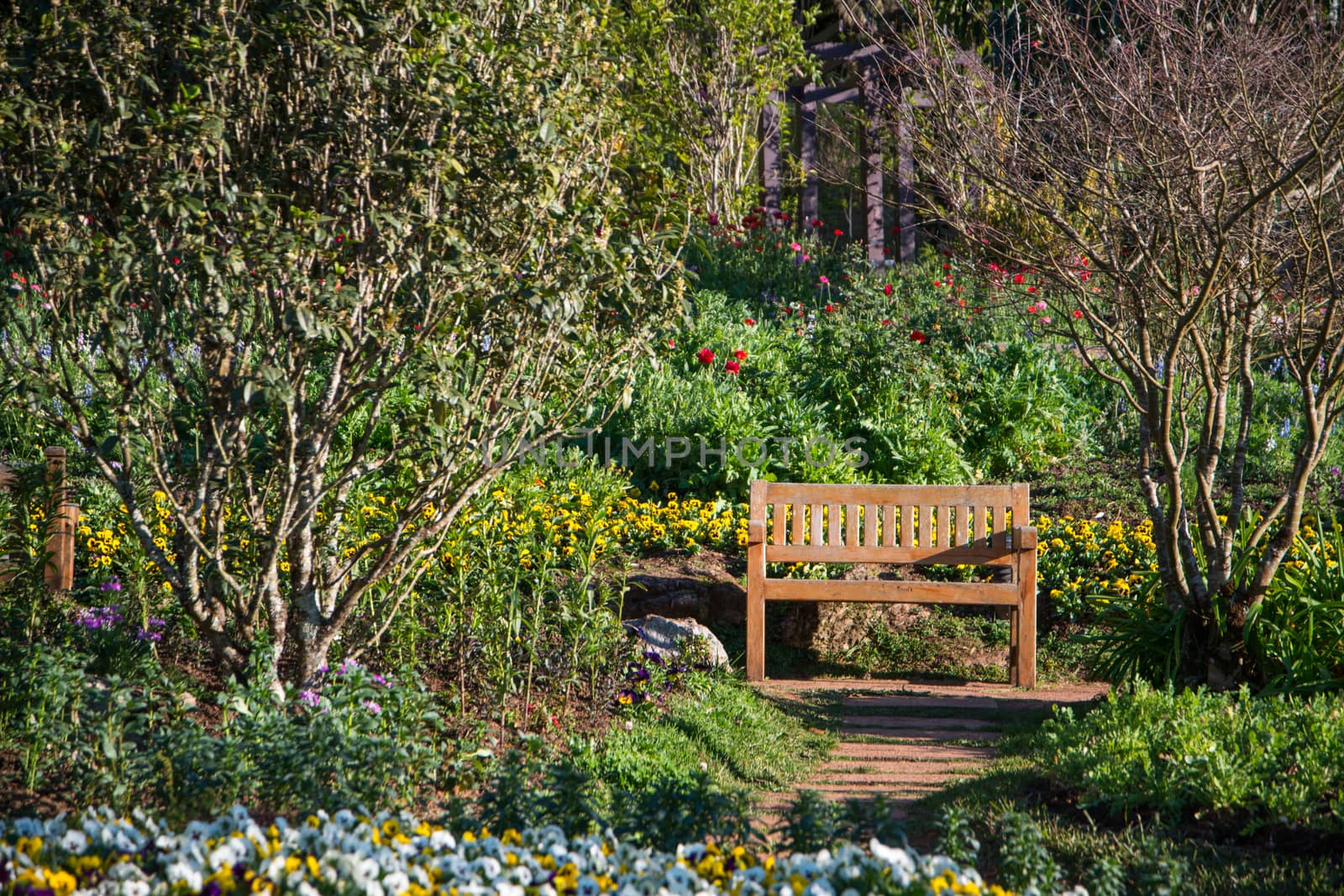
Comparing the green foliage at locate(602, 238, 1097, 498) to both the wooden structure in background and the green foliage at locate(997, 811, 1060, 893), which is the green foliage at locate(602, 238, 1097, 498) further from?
the green foliage at locate(997, 811, 1060, 893)

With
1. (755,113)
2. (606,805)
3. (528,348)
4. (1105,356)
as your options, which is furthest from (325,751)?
(755,113)

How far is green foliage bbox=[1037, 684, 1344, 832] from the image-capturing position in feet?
10.8

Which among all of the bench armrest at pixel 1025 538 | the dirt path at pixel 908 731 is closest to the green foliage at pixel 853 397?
the bench armrest at pixel 1025 538

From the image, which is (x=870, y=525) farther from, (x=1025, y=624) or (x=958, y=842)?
(x=958, y=842)

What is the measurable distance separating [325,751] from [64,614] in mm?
2105

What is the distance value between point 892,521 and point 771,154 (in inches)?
324

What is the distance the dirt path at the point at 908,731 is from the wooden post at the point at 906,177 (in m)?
2.18

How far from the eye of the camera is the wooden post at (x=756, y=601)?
5789 millimetres

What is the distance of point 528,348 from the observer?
3.90 metres

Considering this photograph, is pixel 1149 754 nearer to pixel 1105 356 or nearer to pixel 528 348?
pixel 528 348

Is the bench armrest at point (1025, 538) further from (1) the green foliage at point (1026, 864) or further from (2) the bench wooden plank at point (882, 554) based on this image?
(1) the green foliage at point (1026, 864)

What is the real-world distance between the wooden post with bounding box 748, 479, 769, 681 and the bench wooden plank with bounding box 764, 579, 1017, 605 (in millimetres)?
55

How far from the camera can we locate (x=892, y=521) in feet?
19.9

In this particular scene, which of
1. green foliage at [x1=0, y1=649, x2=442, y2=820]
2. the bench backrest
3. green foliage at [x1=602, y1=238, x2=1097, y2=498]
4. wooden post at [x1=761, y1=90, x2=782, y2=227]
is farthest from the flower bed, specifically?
wooden post at [x1=761, y1=90, x2=782, y2=227]
